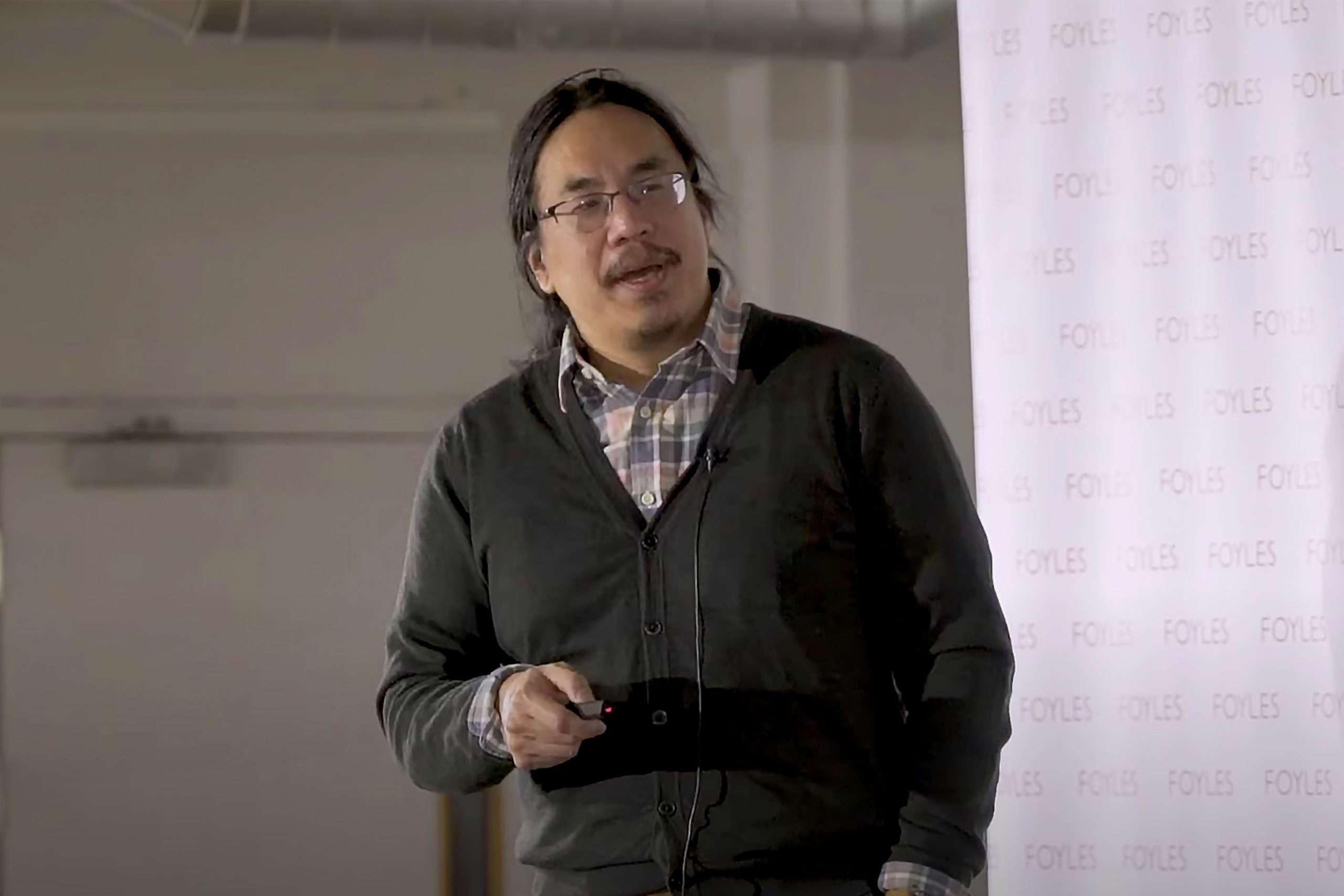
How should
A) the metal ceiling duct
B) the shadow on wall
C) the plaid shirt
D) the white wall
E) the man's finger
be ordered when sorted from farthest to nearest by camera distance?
the white wall
the metal ceiling duct
the shadow on wall
the plaid shirt
the man's finger

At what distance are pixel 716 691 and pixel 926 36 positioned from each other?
6.11 feet

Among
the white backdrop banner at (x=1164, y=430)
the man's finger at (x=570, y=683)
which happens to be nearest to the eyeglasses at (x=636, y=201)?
the man's finger at (x=570, y=683)

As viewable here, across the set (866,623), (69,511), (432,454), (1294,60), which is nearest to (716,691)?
(866,623)

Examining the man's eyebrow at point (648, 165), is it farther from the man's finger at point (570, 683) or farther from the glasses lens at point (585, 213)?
the man's finger at point (570, 683)

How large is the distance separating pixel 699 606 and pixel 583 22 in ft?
5.53

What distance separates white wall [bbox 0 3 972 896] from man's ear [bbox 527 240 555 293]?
143 cm

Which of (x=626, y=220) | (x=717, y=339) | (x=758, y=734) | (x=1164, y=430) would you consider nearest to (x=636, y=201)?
(x=626, y=220)

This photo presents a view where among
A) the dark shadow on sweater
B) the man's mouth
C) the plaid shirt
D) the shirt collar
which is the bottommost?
the dark shadow on sweater

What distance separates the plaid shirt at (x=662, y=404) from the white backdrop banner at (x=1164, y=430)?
3.75ft

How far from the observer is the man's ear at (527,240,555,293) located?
1330mm

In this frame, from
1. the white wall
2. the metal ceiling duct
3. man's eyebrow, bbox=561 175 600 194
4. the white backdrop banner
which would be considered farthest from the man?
the white wall

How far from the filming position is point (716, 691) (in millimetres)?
1117

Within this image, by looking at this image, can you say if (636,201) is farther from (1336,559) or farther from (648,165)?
(1336,559)

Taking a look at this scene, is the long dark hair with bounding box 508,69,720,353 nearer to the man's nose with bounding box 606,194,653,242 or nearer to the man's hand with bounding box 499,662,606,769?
the man's nose with bounding box 606,194,653,242
